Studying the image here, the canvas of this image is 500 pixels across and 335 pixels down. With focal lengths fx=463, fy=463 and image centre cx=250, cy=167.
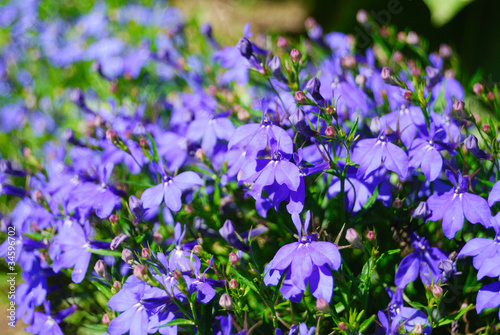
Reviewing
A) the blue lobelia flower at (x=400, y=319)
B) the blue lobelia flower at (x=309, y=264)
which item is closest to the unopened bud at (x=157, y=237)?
the blue lobelia flower at (x=309, y=264)

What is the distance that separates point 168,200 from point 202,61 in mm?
1433

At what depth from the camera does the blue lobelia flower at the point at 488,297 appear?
1.14 m

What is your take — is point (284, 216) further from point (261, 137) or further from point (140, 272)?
point (140, 272)

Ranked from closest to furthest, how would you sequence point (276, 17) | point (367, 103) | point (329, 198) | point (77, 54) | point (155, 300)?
point (155, 300) → point (329, 198) → point (367, 103) → point (77, 54) → point (276, 17)

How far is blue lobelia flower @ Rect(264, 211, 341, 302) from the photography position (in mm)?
1062

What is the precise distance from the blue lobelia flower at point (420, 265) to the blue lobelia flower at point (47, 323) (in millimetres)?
1027

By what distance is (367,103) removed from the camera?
1.60 metres

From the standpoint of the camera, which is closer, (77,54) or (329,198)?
(329,198)

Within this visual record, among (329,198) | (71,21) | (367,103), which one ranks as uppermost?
(367,103)

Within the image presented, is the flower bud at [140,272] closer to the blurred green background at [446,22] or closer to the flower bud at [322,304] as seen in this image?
the flower bud at [322,304]

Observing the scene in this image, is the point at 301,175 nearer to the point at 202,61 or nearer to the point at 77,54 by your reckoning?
the point at 202,61

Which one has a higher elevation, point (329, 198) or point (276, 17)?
point (329, 198)

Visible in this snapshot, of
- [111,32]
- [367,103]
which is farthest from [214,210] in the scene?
[111,32]

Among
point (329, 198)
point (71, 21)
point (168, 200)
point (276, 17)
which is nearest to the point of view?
point (168, 200)
